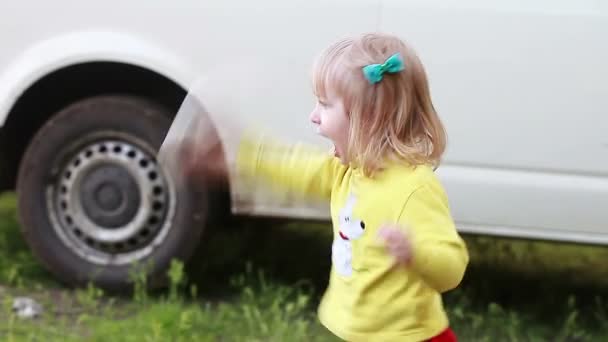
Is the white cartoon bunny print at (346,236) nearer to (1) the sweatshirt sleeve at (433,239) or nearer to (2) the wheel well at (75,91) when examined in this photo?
(1) the sweatshirt sleeve at (433,239)

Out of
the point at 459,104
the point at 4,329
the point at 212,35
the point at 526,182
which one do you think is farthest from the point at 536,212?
the point at 4,329

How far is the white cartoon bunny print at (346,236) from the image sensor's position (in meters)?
2.35

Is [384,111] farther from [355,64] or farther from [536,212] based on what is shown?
[536,212]

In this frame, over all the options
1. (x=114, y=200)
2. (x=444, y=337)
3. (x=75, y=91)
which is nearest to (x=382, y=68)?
(x=444, y=337)

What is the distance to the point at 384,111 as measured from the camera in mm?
2260

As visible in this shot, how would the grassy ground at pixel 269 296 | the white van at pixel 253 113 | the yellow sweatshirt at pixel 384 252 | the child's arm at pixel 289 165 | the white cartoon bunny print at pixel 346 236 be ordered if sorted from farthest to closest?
the grassy ground at pixel 269 296, the white van at pixel 253 113, the child's arm at pixel 289 165, the white cartoon bunny print at pixel 346 236, the yellow sweatshirt at pixel 384 252

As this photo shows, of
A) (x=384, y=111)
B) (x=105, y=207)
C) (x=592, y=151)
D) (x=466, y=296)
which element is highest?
(x=384, y=111)

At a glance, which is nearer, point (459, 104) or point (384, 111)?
point (384, 111)

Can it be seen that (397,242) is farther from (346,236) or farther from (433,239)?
(346,236)

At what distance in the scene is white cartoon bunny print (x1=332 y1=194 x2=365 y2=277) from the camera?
235 centimetres

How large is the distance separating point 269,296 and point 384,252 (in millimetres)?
2039

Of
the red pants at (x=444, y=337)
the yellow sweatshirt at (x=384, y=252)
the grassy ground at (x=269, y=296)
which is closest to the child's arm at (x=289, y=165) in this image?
the yellow sweatshirt at (x=384, y=252)

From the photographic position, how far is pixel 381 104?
7.39 ft

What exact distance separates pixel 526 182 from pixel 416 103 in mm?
1730
